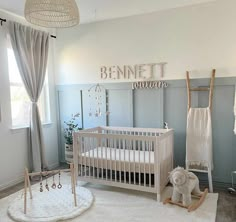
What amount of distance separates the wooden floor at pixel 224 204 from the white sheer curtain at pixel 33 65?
55 centimetres

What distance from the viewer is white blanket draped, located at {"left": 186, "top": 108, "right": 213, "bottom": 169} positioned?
10.1 feet

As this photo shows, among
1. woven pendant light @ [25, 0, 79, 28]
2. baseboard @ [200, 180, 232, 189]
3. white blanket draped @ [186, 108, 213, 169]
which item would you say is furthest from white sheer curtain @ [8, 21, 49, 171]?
baseboard @ [200, 180, 232, 189]

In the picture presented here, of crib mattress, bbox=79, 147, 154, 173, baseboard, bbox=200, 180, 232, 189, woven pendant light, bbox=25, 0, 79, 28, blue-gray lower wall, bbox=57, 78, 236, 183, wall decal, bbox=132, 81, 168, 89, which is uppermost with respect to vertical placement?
woven pendant light, bbox=25, 0, 79, 28

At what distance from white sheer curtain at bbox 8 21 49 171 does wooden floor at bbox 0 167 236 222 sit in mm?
554

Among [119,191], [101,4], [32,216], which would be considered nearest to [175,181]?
[119,191]

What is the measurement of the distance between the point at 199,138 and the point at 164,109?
682 millimetres

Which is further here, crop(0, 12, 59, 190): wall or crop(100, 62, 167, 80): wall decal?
crop(100, 62, 167, 80): wall decal

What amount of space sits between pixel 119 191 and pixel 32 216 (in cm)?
115

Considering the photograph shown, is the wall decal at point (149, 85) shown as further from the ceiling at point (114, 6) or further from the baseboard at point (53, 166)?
the baseboard at point (53, 166)

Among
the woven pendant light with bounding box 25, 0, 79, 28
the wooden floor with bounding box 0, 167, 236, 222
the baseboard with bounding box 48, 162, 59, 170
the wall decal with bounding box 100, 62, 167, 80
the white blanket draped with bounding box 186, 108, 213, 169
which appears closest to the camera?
the woven pendant light with bounding box 25, 0, 79, 28

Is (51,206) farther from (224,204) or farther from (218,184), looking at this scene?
Answer: (218,184)

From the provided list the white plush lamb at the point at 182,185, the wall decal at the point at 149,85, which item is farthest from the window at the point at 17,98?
the white plush lamb at the point at 182,185

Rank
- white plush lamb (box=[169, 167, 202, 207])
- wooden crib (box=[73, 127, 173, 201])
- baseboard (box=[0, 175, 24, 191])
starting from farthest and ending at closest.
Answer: baseboard (box=[0, 175, 24, 191]) → wooden crib (box=[73, 127, 173, 201]) → white plush lamb (box=[169, 167, 202, 207])

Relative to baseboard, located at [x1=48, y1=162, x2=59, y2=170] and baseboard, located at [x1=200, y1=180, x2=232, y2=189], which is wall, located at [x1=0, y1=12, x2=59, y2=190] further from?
baseboard, located at [x1=200, y1=180, x2=232, y2=189]
